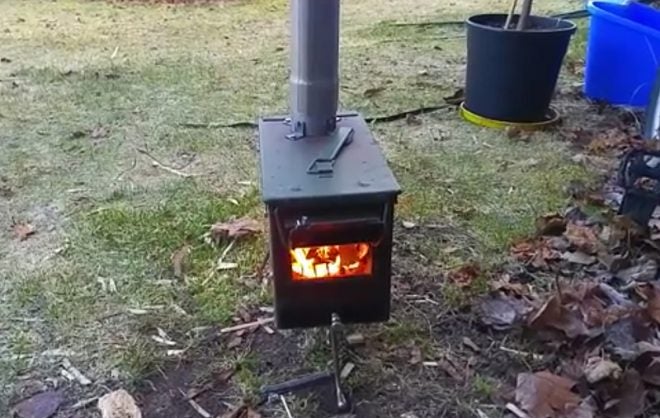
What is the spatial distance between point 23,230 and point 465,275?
44.2 inches

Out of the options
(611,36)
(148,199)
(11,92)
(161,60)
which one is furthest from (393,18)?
(148,199)

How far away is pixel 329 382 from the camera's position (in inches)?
49.3

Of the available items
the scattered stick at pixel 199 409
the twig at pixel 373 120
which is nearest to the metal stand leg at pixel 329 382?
the scattered stick at pixel 199 409

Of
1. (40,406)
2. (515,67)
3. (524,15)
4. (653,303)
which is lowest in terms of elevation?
(40,406)

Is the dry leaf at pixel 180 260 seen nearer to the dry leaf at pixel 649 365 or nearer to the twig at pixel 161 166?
the twig at pixel 161 166

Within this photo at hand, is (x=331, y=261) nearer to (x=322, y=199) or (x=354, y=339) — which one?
(x=322, y=199)

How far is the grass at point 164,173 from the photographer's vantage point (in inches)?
58.2

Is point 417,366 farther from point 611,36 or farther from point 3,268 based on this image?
point 611,36

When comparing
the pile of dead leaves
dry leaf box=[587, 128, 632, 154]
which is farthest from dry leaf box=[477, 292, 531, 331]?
dry leaf box=[587, 128, 632, 154]

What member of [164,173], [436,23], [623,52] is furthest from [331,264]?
[436,23]

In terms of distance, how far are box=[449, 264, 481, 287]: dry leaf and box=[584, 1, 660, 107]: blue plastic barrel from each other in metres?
1.33

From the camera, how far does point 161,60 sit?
3365 mm

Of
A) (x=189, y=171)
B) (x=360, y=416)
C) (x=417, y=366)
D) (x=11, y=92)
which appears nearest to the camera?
(x=360, y=416)

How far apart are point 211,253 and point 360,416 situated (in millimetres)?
653
